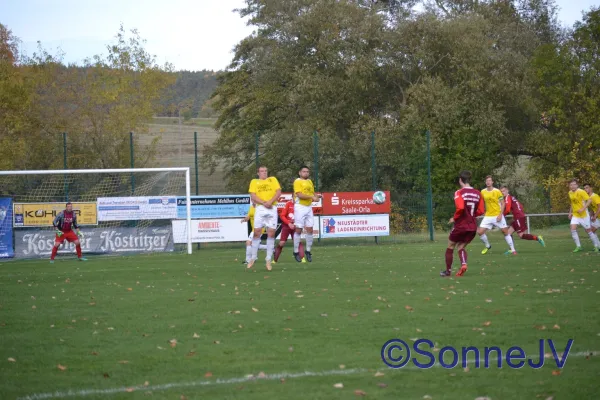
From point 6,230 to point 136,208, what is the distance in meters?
4.18

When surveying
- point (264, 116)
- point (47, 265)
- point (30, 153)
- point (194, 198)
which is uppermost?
point (264, 116)

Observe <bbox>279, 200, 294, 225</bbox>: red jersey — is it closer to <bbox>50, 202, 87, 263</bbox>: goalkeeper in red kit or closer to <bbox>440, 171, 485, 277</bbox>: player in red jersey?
<bbox>50, 202, 87, 263</bbox>: goalkeeper in red kit

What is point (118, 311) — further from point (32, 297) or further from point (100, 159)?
point (100, 159)

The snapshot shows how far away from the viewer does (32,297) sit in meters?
13.5

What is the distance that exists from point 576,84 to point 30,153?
→ 29206 mm

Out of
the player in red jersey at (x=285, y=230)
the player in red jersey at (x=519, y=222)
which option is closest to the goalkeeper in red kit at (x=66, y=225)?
the player in red jersey at (x=285, y=230)

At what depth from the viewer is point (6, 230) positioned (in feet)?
86.9

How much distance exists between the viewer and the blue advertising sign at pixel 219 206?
1114 inches

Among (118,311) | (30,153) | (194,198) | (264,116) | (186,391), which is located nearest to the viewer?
(186,391)

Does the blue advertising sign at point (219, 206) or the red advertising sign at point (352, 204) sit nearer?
the blue advertising sign at point (219, 206)

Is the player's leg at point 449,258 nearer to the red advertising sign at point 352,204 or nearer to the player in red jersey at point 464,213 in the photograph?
the player in red jersey at point 464,213

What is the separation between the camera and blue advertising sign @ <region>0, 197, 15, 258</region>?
26422mm

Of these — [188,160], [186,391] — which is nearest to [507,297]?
[186,391]

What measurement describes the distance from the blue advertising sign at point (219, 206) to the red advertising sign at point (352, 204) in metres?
3.08
